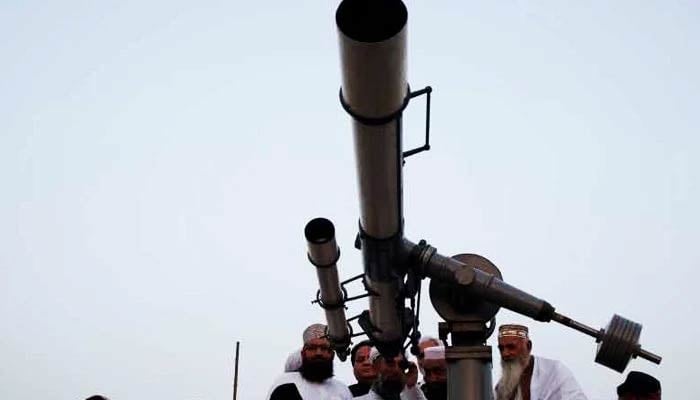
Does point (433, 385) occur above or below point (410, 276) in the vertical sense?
below

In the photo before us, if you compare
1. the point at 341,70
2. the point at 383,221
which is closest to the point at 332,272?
the point at 383,221

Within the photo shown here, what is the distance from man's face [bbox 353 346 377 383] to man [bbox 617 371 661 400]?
2.63m

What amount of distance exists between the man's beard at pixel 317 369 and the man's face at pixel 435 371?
1060 millimetres

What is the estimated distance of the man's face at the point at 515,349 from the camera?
5.96 metres

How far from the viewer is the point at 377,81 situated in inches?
115

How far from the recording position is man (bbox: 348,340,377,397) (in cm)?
765

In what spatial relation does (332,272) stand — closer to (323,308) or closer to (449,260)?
(323,308)

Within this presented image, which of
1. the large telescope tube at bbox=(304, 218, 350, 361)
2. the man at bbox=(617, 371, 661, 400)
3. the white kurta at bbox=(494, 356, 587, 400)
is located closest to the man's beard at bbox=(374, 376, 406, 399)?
the large telescope tube at bbox=(304, 218, 350, 361)

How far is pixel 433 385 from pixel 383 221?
3.13 m

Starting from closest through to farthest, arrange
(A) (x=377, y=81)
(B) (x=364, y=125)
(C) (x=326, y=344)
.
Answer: (A) (x=377, y=81) < (B) (x=364, y=125) < (C) (x=326, y=344)

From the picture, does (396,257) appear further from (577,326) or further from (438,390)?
(438,390)

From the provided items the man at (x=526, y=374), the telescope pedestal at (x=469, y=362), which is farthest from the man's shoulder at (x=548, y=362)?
the telescope pedestal at (x=469, y=362)

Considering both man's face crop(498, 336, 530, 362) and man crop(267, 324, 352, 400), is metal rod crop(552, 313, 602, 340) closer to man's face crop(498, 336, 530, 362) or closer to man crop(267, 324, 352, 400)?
man's face crop(498, 336, 530, 362)

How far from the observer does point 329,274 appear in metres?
5.33
